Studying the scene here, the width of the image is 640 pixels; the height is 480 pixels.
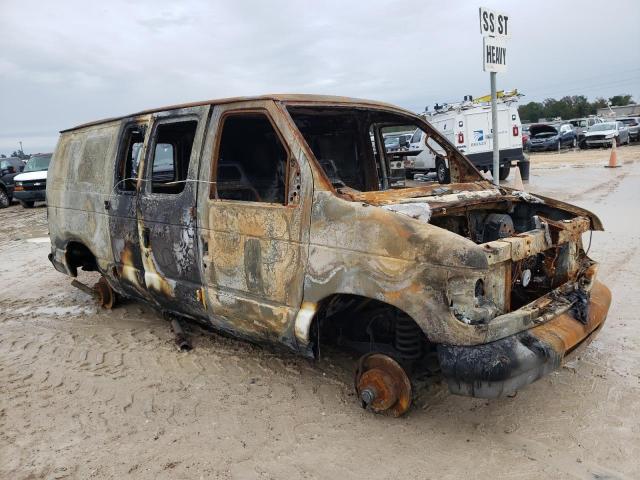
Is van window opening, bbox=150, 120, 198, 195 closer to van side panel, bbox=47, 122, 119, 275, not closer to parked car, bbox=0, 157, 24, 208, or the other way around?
van side panel, bbox=47, 122, 119, 275

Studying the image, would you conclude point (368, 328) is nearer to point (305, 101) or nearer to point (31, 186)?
point (305, 101)

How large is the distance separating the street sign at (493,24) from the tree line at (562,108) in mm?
58946

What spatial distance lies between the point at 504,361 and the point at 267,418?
1.55 m

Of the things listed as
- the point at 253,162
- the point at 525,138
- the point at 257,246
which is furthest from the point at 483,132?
the point at 257,246

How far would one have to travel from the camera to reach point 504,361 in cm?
271

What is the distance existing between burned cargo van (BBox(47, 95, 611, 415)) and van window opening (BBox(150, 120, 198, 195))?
3cm

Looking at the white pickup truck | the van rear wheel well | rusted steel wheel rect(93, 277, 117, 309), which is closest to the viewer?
the van rear wheel well

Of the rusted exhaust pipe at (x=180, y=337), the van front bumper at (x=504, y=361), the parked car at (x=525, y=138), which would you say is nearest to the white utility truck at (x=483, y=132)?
the parked car at (x=525, y=138)

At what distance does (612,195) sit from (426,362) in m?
9.57

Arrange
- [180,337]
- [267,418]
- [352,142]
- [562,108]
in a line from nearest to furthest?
[267,418]
[180,337]
[352,142]
[562,108]

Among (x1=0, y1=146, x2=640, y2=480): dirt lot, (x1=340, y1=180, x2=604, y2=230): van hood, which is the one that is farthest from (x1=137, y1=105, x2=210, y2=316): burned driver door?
(x1=340, y1=180, x2=604, y2=230): van hood

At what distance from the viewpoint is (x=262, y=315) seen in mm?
3547

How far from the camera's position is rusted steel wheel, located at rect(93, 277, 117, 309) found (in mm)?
5711

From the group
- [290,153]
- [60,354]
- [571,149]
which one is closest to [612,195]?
[290,153]
